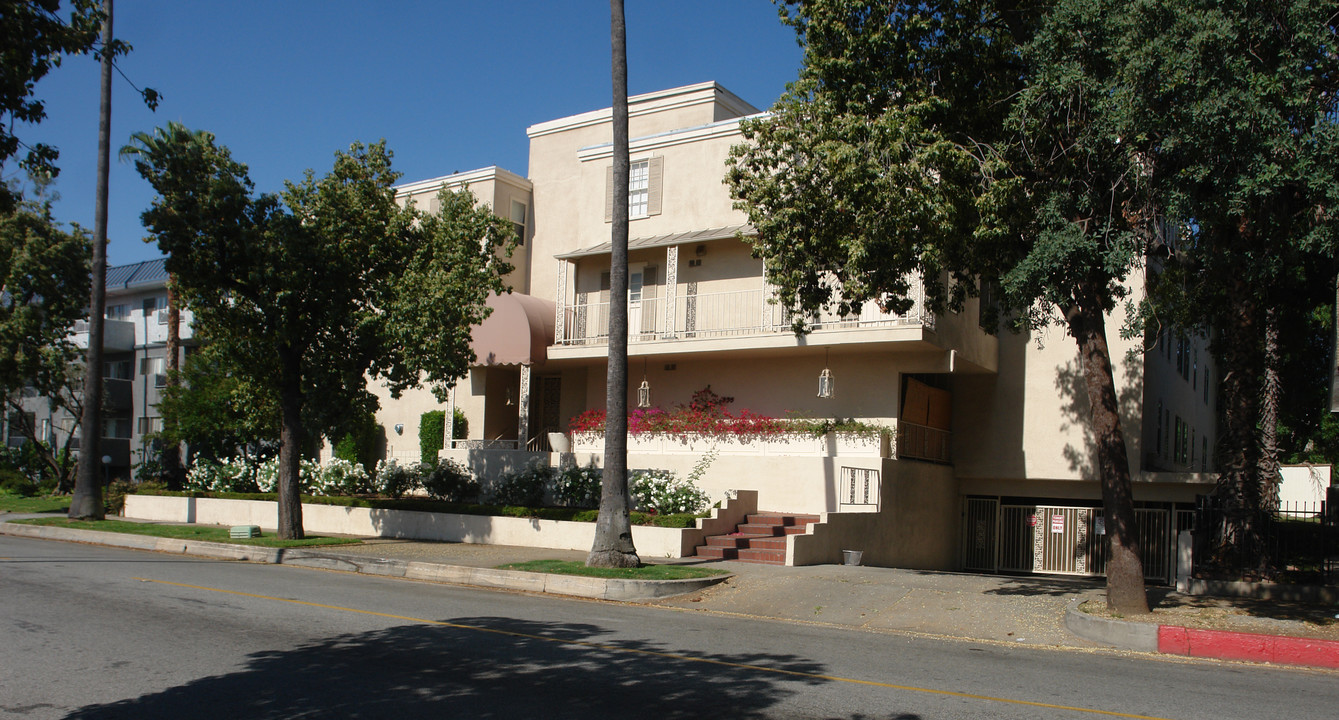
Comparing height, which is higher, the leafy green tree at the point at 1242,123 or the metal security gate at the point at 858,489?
the leafy green tree at the point at 1242,123

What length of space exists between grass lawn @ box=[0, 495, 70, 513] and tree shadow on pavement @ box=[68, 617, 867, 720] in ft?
76.5

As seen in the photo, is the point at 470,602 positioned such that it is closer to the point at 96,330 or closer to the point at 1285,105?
the point at 1285,105

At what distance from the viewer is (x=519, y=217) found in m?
28.1

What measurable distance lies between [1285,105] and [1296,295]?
10.2m

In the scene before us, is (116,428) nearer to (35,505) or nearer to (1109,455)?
(35,505)

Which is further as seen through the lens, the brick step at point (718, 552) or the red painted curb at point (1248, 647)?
the brick step at point (718, 552)

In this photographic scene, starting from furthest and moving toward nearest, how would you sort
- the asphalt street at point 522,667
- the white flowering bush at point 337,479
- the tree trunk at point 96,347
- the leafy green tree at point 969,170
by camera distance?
the white flowering bush at point 337,479 < the tree trunk at point 96,347 < the leafy green tree at point 969,170 < the asphalt street at point 522,667

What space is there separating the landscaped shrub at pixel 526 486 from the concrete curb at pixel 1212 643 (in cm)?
1224

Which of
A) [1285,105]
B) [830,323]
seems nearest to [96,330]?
[830,323]

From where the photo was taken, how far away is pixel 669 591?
1392cm

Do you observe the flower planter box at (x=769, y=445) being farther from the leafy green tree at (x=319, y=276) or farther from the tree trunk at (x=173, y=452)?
the tree trunk at (x=173, y=452)

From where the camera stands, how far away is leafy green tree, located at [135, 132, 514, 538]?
57.1 ft

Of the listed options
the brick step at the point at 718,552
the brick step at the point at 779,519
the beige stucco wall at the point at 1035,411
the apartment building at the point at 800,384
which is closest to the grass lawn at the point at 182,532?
the apartment building at the point at 800,384

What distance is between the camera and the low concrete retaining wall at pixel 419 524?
17.4m
